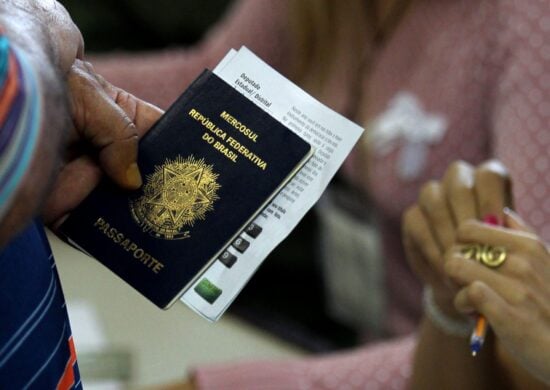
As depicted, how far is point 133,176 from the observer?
0.56 metres

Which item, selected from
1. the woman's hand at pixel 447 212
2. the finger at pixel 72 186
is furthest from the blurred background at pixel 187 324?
the woman's hand at pixel 447 212

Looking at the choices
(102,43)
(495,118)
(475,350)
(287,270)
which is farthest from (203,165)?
(102,43)

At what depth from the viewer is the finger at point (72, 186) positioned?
56 cm

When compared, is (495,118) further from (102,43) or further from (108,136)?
(102,43)

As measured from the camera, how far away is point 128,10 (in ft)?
6.43

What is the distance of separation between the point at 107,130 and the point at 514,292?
0.36 metres

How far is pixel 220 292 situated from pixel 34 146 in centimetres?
19

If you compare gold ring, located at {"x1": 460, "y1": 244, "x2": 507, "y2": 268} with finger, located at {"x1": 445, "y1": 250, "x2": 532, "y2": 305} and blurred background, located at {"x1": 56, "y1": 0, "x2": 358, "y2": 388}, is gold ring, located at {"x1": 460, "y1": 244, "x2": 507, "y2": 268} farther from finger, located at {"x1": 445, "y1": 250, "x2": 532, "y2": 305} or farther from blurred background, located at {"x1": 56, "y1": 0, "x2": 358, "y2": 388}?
blurred background, located at {"x1": 56, "y1": 0, "x2": 358, "y2": 388}

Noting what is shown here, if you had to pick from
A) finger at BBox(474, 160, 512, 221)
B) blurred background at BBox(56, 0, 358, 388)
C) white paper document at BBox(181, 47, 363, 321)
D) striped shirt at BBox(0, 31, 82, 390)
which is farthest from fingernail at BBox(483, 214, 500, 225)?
striped shirt at BBox(0, 31, 82, 390)

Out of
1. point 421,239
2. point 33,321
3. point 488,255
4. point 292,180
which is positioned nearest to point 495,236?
point 488,255

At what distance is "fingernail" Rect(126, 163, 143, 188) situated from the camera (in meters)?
0.56

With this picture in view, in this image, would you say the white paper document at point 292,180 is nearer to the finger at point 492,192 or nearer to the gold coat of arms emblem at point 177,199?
the gold coat of arms emblem at point 177,199

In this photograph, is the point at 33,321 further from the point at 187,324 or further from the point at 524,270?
the point at 187,324

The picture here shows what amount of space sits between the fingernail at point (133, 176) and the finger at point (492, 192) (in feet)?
1.24
